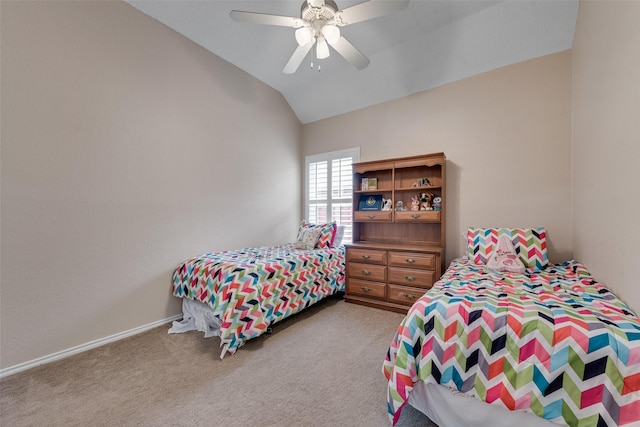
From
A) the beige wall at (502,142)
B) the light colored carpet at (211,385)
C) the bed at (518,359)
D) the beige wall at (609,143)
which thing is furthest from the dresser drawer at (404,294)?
the beige wall at (609,143)

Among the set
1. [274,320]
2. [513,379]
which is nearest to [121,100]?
[274,320]

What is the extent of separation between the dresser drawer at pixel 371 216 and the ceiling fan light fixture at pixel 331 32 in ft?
6.63

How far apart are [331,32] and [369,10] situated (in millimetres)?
309

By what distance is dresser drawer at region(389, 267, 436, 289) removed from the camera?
277 cm

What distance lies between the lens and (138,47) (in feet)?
8.34

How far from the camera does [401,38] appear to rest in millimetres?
2898

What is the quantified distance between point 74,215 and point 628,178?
3805 millimetres

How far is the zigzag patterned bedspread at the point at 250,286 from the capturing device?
84.4 inches

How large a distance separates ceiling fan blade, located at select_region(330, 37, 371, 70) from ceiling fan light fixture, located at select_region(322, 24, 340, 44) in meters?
0.08

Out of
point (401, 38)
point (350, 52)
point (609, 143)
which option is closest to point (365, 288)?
point (609, 143)

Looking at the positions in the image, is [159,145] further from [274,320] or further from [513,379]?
[513,379]

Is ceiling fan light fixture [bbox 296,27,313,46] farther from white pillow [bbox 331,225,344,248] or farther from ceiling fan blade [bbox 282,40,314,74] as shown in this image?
white pillow [bbox 331,225,344,248]

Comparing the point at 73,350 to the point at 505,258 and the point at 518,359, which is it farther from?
the point at 505,258

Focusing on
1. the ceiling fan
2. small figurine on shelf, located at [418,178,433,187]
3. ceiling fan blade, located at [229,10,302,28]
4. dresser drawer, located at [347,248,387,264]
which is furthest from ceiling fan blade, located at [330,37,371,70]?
dresser drawer, located at [347,248,387,264]
